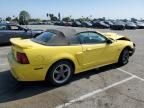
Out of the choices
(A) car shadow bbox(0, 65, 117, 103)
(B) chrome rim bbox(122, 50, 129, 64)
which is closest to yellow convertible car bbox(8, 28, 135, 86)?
(A) car shadow bbox(0, 65, 117, 103)

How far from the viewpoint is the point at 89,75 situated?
593 centimetres

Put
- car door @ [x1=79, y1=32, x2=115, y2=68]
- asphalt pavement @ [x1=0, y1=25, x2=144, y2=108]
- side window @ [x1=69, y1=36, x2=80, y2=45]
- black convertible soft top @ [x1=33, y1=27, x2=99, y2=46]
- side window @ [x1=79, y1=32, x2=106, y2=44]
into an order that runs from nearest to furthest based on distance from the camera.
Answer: asphalt pavement @ [x1=0, y1=25, x2=144, y2=108], black convertible soft top @ [x1=33, y1=27, x2=99, y2=46], side window @ [x1=69, y1=36, x2=80, y2=45], car door @ [x1=79, y1=32, x2=115, y2=68], side window @ [x1=79, y1=32, x2=106, y2=44]

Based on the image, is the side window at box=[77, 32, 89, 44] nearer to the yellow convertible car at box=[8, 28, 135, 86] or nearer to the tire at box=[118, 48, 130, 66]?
the yellow convertible car at box=[8, 28, 135, 86]

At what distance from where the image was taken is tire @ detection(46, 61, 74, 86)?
4898mm

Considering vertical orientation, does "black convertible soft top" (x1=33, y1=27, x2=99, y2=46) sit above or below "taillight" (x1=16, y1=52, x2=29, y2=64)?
above

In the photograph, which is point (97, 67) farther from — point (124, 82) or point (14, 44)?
point (14, 44)

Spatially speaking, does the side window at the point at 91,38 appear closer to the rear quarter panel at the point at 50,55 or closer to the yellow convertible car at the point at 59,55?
the yellow convertible car at the point at 59,55

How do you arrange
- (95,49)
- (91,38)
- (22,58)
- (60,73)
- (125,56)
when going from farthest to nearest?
(125,56)
(91,38)
(95,49)
(60,73)
(22,58)

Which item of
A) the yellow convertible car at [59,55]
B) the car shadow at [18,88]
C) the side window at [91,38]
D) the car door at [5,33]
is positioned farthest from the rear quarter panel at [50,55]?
the car door at [5,33]

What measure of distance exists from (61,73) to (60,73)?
27mm

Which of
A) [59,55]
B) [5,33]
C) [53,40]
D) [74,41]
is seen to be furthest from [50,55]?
[5,33]

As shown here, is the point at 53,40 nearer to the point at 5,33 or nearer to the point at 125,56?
the point at 125,56

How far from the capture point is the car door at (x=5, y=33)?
36.1 feet

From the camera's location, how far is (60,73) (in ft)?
16.7
